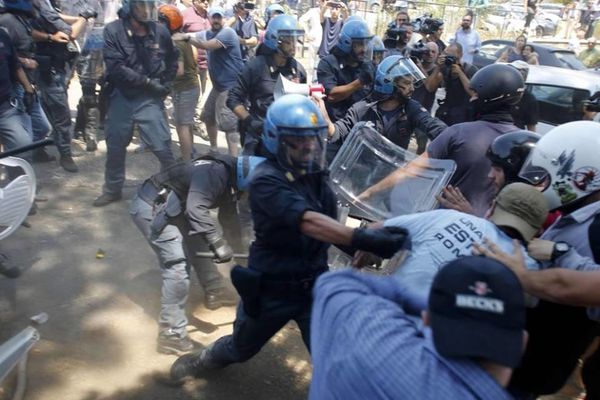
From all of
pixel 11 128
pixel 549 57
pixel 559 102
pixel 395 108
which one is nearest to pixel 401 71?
pixel 395 108

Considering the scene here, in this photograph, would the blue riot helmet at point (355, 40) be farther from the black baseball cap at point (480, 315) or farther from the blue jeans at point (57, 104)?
the black baseball cap at point (480, 315)

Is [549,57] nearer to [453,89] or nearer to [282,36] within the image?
[453,89]

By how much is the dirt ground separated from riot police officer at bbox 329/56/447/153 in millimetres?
A: 1603

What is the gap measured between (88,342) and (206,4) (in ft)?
20.8

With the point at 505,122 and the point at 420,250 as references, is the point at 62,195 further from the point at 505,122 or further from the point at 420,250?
the point at 420,250

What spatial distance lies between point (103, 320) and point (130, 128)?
2.31 meters

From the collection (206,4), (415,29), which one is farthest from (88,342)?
(415,29)

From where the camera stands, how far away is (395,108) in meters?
4.50

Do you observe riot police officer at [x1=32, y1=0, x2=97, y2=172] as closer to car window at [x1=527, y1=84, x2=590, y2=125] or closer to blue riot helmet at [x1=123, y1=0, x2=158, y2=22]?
blue riot helmet at [x1=123, y1=0, x2=158, y2=22]

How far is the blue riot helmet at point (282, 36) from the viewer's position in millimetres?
5285

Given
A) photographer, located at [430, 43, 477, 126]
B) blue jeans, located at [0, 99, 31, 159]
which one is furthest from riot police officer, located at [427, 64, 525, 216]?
blue jeans, located at [0, 99, 31, 159]

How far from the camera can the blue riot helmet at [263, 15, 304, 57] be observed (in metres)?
5.29

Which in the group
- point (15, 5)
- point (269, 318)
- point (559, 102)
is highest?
point (15, 5)

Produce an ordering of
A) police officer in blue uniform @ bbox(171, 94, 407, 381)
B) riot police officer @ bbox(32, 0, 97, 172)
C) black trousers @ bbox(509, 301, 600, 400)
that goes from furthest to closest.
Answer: riot police officer @ bbox(32, 0, 97, 172), police officer in blue uniform @ bbox(171, 94, 407, 381), black trousers @ bbox(509, 301, 600, 400)
